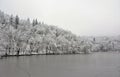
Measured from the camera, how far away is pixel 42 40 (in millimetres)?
66250

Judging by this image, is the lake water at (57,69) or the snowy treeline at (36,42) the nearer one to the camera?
the lake water at (57,69)

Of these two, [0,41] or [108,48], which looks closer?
[0,41]

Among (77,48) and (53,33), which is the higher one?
(53,33)

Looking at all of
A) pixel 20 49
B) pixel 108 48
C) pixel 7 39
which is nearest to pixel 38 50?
pixel 20 49

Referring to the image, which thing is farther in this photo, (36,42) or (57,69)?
(36,42)

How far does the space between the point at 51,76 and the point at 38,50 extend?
46.4 meters

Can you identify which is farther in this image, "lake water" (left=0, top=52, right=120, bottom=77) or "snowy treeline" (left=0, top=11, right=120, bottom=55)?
"snowy treeline" (left=0, top=11, right=120, bottom=55)

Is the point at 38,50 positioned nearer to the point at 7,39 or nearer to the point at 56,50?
the point at 56,50

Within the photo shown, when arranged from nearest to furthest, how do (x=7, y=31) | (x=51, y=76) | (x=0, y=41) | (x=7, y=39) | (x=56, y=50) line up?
(x=51, y=76) < (x=0, y=41) < (x=7, y=39) < (x=7, y=31) < (x=56, y=50)

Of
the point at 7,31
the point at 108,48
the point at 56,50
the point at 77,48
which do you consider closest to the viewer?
the point at 7,31

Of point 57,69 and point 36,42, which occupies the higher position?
point 36,42

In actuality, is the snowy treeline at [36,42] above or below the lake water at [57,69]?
above

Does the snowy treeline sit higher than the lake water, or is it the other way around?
the snowy treeline

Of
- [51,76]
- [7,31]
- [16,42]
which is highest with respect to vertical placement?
[7,31]
